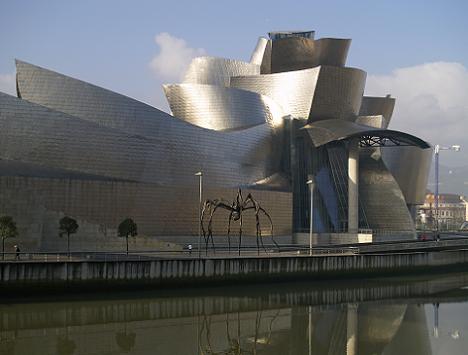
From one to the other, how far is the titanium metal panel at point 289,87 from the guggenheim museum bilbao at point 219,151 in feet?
0.33

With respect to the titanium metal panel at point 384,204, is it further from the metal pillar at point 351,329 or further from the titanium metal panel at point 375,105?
the metal pillar at point 351,329

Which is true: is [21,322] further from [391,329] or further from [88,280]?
[391,329]

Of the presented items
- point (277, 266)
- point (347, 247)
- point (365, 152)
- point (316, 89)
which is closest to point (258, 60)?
point (316, 89)

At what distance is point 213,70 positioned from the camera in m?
59.3

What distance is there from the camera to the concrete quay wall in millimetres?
25828

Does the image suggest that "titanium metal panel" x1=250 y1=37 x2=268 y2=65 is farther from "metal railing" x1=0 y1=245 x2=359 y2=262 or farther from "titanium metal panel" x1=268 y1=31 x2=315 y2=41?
"metal railing" x1=0 y1=245 x2=359 y2=262

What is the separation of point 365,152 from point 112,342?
41.2 metres

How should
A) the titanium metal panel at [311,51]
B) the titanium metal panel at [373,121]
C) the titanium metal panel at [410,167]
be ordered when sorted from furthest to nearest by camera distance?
1. the titanium metal panel at [410,167]
2. the titanium metal panel at [373,121]
3. the titanium metal panel at [311,51]

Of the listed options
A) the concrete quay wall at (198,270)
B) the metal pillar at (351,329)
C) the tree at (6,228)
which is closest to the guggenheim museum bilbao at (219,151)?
the tree at (6,228)

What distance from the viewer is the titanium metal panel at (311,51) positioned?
58.2m

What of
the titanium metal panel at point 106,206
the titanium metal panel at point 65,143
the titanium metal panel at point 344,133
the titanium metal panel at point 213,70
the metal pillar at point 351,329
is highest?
the titanium metal panel at point 213,70

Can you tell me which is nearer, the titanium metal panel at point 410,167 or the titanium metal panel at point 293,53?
the titanium metal panel at point 293,53

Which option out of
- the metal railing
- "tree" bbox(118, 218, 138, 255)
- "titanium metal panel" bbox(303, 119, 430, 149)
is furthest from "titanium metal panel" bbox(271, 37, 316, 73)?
"tree" bbox(118, 218, 138, 255)

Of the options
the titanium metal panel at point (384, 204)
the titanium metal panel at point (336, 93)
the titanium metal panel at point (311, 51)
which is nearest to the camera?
the titanium metal panel at point (384, 204)
